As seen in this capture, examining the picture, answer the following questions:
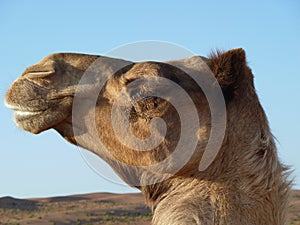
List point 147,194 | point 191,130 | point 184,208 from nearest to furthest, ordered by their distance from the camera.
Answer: point 184,208, point 191,130, point 147,194

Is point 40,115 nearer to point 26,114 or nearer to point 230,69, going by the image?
point 26,114

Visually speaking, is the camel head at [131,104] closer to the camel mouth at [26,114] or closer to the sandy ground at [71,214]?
the camel mouth at [26,114]

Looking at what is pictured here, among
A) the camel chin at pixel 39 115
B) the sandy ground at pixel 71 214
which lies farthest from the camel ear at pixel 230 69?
the sandy ground at pixel 71 214

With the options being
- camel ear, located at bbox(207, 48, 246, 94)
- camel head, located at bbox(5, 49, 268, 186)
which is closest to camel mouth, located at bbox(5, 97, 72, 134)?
camel head, located at bbox(5, 49, 268, 186)

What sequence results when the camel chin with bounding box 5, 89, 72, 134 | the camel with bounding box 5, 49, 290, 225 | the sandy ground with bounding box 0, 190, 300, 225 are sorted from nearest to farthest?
the camel with bounding box 5, 49, 290, 225
the camel chin with bounding box 5, 89, 72, 134
the sandy ground with bounding box 0, 190, 300, 225

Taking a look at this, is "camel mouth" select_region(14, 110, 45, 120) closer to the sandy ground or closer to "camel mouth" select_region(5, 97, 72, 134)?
"camel mouth" select_region(5, 97, 72, 134)

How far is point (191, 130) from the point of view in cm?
420

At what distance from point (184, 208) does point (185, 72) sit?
97 cm

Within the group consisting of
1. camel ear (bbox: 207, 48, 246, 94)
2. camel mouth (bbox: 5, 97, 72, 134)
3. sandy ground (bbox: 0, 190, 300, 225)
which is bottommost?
sandy ground (bbox: 0, 190, 300, 225)

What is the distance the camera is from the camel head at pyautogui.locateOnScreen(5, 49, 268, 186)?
419 centimetres

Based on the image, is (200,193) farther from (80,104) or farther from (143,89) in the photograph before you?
(80,104)

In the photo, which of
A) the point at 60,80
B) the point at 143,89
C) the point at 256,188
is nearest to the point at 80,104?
the point at 60,80

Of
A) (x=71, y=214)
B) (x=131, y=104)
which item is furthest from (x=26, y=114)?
(x=71, y=214)

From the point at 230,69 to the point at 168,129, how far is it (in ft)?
1.98
